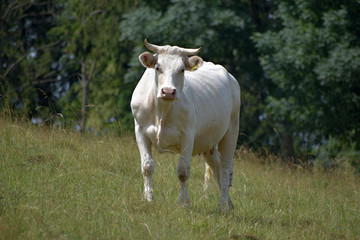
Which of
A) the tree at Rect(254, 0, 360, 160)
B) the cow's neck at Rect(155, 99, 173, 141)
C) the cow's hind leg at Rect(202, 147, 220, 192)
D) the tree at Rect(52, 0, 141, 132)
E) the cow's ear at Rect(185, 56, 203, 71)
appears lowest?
the tree at Rect(52, 0, 141, 132)

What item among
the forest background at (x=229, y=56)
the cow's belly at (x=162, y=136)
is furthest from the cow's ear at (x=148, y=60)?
the forest background at (x=229, y=56)

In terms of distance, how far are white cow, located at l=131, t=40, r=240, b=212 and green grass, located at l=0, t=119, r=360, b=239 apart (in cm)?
43

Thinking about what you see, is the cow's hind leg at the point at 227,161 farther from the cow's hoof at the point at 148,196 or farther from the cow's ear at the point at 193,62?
the cow's ear at the point at 193,62

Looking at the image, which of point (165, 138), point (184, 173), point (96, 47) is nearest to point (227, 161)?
point (184, 173)

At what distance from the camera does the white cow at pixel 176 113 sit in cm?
715

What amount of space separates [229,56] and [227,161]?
1528 cm

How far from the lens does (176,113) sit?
732 centimetres

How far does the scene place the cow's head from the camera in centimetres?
682

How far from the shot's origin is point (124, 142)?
1079 centimetres

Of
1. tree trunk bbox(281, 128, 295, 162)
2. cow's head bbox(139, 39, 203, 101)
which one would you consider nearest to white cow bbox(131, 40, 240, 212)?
cow's head bbox(139, 39, 203, 101)

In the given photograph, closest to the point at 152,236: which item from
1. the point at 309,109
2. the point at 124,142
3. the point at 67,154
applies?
the point at 67,154

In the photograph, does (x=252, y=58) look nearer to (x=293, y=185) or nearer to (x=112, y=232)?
(x=293, y=185)

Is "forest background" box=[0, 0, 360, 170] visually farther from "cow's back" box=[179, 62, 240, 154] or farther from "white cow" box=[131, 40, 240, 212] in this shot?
"white cow" box=[131, 40, 240, 212]

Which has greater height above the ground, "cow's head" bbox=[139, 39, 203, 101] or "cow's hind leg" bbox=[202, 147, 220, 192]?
"cow's head" bbox=[139, 39, 203, 101]
